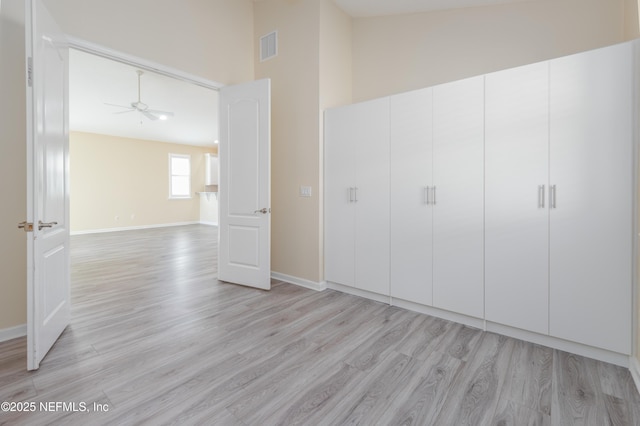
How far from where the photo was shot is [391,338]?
7.82ft

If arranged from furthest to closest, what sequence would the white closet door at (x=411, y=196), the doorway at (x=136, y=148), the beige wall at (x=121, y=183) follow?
1. the beige wall at (x=121, y=183)
2. the doorway at (x=136, y=148)
3. the white closet door at (x=411, y=196)

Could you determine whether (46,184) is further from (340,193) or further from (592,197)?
(592,197)

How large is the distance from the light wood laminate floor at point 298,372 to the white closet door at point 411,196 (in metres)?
0.33

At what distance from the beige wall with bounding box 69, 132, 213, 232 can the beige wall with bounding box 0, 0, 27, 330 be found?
705 cm

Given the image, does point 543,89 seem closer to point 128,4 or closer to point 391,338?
point 391,338

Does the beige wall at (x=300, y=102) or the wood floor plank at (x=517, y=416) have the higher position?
the beige wall at (x=300, y=102)

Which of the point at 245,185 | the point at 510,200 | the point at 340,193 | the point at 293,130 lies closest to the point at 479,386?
the point at 510,200

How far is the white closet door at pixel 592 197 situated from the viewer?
6.28ft

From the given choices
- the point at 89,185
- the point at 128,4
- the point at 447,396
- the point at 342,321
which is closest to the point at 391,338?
the point at 342,321

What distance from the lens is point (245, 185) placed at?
357 centimetres

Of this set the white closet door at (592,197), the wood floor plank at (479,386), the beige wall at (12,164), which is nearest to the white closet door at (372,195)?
the wood floor plank at (479,386)

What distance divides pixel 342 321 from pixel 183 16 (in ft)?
11.6

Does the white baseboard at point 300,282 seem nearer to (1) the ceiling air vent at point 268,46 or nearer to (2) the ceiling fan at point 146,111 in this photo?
(1) the ceiling air vent at point 268,46

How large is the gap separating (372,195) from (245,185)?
149 cm
